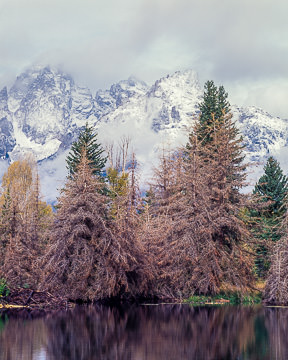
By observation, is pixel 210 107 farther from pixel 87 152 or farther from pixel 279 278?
pixel 279 278

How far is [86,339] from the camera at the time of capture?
67.9 feet

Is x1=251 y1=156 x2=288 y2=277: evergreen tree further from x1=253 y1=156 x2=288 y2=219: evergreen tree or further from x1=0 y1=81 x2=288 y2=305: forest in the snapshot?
x1=0 y1=81 x2=288 y2=305: forest

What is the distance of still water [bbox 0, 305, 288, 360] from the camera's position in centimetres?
1784

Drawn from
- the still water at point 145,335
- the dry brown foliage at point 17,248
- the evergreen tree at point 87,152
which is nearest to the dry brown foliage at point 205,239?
the still water at point 145,335

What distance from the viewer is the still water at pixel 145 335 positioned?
1784 cm

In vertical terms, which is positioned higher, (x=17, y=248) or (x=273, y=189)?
(x=273, y=189)

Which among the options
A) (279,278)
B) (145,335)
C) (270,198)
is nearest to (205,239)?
(279,278)

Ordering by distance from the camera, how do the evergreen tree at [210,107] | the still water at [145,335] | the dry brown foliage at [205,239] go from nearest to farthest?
the still water at [145,335], the dry brown foliage at [205,239], the evergreen tree at [210,107]

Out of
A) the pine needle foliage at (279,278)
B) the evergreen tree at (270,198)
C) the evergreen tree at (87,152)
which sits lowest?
the pine needle foliage at (279,278)

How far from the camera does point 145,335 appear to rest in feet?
70.7

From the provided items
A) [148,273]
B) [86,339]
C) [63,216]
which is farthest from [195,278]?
[86,339]

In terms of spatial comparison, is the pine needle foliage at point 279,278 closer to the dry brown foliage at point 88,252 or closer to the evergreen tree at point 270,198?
the dry brown foliage at point 88,252

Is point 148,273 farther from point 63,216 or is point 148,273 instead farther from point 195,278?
point 63,216

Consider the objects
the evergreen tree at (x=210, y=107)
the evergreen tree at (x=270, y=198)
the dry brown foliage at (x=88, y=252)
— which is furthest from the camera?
the evergreen tree at (x=210, y=107)
